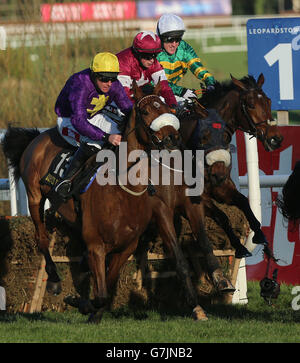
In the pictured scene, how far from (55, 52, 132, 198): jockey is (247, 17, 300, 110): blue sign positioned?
2.31 meters

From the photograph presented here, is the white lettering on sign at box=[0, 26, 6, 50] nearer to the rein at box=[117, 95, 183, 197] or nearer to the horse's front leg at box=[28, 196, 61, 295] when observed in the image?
the horse's front leg at box=[28, 196, 61, 295]

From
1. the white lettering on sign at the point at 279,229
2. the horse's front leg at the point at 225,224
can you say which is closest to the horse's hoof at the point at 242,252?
the horse's front leg at the point at 225,224

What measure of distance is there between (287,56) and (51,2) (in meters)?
3.86

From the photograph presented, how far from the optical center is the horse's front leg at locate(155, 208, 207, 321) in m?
6.89

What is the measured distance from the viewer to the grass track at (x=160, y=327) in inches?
234

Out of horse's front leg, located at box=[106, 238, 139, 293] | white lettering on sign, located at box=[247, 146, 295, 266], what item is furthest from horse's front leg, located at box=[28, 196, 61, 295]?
white lettering on sign, located at box=[247, 146, 295, 266]

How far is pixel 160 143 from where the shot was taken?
621 cm

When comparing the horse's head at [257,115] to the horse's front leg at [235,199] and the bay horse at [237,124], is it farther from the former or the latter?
the horse's front leg at [235,199]

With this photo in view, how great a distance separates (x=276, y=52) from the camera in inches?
354

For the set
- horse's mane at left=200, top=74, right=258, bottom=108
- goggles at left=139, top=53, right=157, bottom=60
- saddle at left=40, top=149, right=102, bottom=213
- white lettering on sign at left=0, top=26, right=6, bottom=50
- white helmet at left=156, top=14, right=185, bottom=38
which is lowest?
saddle at left=40, top=149, right=102, bottom=213

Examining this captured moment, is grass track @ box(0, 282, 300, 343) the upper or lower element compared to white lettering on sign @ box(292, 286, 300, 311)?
upper

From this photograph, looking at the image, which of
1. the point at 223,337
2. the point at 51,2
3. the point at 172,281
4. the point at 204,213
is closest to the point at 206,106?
the point at 204,213

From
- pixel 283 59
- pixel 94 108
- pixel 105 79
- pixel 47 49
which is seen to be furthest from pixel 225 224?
pixel 47 49

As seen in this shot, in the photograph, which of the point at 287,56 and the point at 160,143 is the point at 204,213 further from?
the point at 287,56
